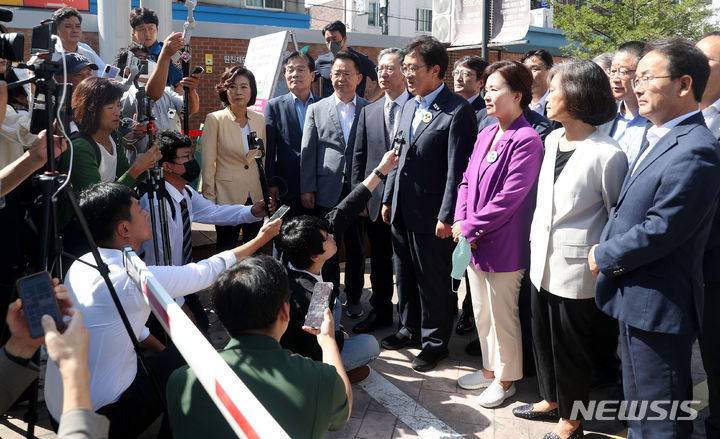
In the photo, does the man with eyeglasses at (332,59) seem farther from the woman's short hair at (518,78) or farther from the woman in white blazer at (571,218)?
the woman in white blazer at (571,218)

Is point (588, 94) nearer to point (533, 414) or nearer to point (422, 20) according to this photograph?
point (533, 414)

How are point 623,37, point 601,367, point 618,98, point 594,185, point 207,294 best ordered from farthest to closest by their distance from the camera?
point 623,37 < point 207,294 < point 618,98 < point 601,367 < point 594,185

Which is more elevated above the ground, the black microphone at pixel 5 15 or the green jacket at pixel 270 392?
the black microphone at pixel 5 15

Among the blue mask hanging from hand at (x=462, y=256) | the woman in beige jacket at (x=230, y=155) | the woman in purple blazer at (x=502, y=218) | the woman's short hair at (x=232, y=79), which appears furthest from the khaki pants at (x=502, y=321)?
the woman's short hair at (x=232, y=79)

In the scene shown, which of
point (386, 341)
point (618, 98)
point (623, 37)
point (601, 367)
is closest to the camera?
point (601, 367)

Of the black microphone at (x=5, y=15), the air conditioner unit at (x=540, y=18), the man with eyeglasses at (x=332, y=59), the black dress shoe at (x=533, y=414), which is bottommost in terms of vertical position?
the black dress shoe at (x=533, y=414)

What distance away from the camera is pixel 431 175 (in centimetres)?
374

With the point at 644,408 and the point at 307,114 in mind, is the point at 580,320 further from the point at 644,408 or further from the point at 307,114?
the point at 307,114

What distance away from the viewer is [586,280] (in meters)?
2.77

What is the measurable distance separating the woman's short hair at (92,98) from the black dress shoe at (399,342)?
2.35 meters

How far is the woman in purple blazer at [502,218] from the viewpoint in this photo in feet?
10.2

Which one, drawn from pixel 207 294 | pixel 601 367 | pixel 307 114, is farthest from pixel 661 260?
pixel 207 294

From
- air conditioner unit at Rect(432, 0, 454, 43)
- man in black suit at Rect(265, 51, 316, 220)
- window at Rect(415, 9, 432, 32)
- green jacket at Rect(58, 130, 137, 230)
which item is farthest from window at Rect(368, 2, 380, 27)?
green jacket at Rect(58, 130, 137, 230)

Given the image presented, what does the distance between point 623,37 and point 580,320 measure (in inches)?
599
